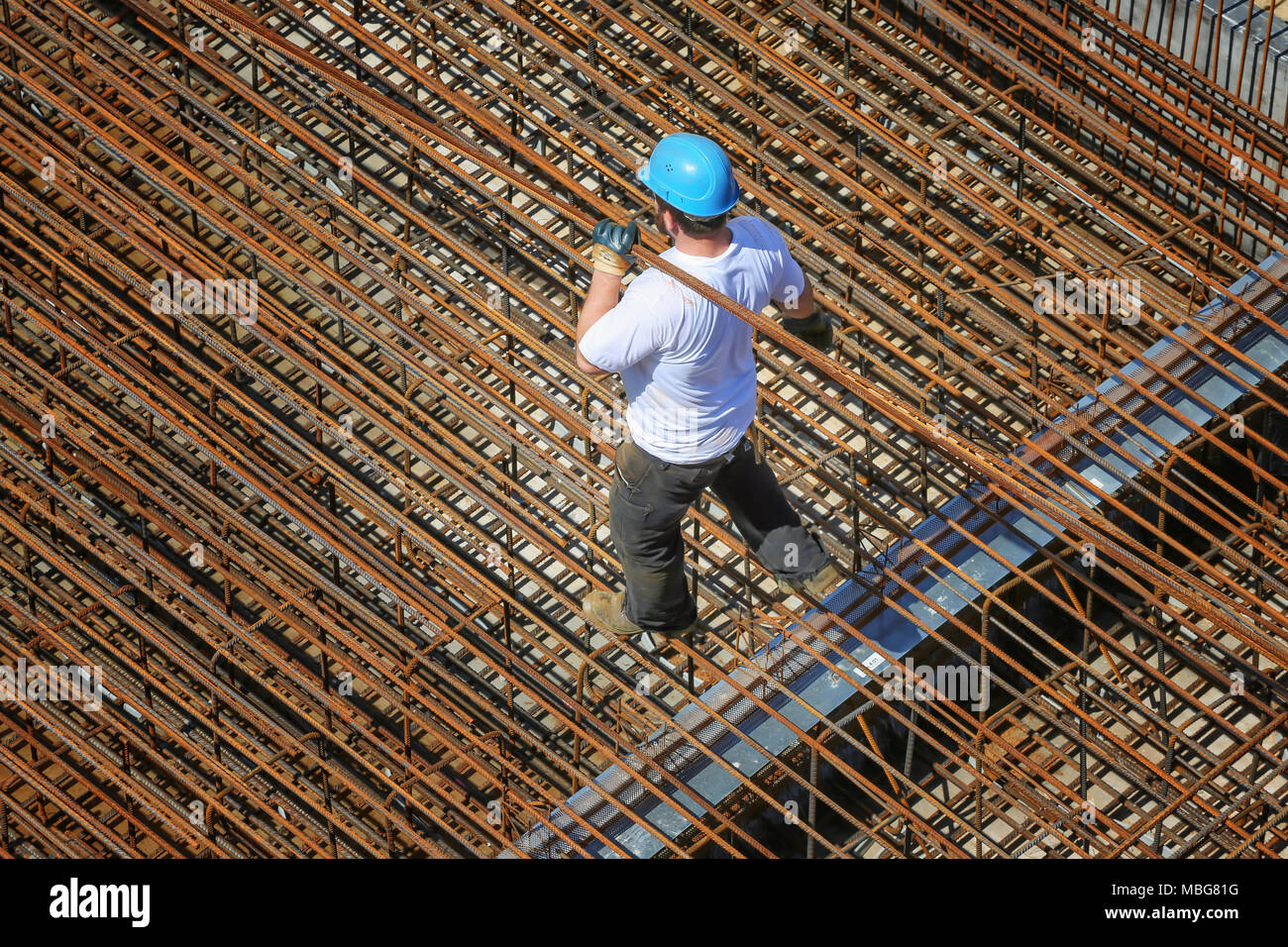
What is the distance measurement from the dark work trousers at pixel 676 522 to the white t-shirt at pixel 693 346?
19 cm

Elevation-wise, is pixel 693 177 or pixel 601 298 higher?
pixel 693 177

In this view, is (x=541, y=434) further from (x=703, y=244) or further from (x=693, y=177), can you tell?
(x=693, y=177)

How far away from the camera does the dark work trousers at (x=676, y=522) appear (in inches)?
485

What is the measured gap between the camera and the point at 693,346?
1134 cm

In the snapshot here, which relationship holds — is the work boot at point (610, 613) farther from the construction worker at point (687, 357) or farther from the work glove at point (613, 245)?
the work glove at point (613, 245)

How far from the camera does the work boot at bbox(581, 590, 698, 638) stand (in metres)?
14.3

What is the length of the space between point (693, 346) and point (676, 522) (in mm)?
1752

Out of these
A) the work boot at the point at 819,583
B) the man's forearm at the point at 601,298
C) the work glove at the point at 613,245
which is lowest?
the work boot at the point at 819,583

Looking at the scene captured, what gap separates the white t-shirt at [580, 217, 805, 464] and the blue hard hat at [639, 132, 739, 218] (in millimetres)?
388

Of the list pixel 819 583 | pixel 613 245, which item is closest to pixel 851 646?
pixel 819 583

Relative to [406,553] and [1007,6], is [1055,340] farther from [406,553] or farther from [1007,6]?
[406,553]

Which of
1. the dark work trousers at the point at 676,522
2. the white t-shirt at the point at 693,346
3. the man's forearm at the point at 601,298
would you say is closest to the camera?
the white t-shirt at the point at 693,346

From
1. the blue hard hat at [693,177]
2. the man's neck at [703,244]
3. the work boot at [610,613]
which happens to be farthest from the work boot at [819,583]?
the blue hard hat at [693,177]

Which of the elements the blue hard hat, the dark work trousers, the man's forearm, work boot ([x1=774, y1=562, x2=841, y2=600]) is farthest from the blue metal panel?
the blue hard hat
